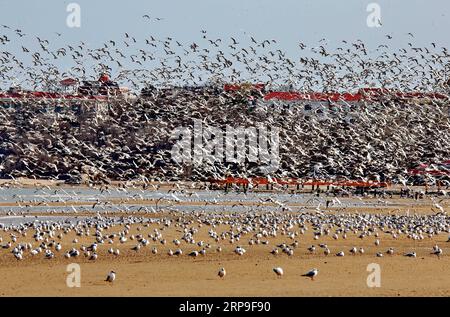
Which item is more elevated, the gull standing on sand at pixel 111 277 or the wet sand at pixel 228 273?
the gull standing on sand at pixel 111 277

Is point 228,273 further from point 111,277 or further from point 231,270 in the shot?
point 111,277

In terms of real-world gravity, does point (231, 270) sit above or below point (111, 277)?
below

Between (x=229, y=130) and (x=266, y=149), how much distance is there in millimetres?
4852

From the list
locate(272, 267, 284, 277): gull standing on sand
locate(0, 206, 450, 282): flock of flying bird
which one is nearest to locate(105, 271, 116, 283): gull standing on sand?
locate(0, 206, 450, 282): flock of flying bird

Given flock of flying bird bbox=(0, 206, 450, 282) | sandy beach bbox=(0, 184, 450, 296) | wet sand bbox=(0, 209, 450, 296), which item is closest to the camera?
wet sand bbox=(0, 209, 450, 296)

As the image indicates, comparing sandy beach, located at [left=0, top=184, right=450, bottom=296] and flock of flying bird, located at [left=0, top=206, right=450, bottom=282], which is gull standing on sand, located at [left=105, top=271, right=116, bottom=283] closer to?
flock of flying bird, located at [left=0, top=206, right=450, bottom=282]

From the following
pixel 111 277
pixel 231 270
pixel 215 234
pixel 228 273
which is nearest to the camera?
pixel 111 277

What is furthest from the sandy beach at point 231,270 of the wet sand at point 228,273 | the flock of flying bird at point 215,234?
the flock of flying bird at point 215,234

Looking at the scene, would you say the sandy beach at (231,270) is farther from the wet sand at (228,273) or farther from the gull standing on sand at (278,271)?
the gull standing on sand at (278,271)

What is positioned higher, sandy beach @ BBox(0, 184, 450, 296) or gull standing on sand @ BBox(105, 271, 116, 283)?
gull standing on sand @ BBox(105, 271, 116, 283)

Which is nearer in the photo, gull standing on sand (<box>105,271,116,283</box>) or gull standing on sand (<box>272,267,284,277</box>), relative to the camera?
gull standing on sand (<box>105,271,116,283</box>)

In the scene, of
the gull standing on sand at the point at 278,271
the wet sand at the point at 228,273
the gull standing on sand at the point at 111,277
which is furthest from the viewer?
the gull standing on sand at the point at 278,271

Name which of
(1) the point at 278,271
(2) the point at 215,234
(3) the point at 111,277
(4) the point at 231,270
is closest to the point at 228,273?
(4) the point at 231,270
